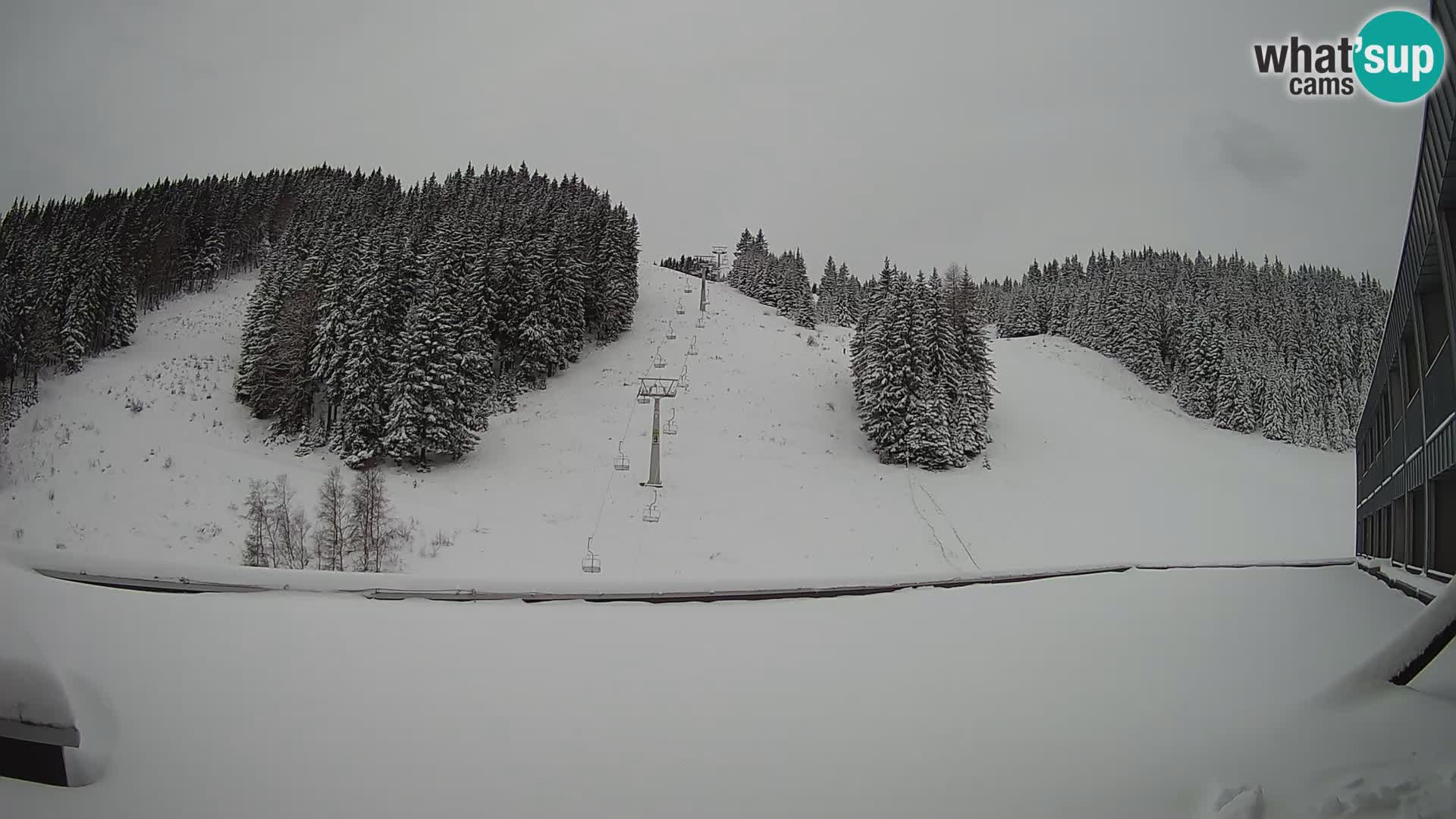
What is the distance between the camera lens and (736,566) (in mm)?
24578

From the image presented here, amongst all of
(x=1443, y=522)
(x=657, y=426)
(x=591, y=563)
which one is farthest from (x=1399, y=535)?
(x=657, y=426)

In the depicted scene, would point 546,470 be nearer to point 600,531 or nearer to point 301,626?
point 600,531

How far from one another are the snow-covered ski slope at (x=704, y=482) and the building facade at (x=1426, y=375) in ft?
19.5

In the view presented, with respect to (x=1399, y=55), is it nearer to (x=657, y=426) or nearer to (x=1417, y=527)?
(x=1417, y=527)

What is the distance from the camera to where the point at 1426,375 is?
30.0ft

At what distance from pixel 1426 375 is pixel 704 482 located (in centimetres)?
2613

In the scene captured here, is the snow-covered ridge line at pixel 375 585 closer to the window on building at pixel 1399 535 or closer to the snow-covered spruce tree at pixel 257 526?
the window on building at pixel 1399 535

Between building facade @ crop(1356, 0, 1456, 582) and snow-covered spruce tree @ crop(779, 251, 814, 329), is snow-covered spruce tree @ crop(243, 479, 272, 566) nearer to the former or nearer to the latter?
building facade @ crop(1356, 0, 1456, 582)

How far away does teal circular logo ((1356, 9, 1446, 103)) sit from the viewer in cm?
628

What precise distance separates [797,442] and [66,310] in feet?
112

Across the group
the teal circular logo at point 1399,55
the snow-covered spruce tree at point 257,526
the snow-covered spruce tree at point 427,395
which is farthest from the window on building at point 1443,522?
the snow-covered spruce tree at point 427,395

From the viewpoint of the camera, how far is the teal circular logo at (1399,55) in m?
6.28

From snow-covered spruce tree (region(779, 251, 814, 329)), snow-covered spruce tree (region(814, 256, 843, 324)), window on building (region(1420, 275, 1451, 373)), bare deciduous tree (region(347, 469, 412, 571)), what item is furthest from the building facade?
snow-covered spruce tree (region(814, 256, 843, 324))

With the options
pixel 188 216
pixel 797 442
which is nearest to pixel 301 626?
pixel 797 442
